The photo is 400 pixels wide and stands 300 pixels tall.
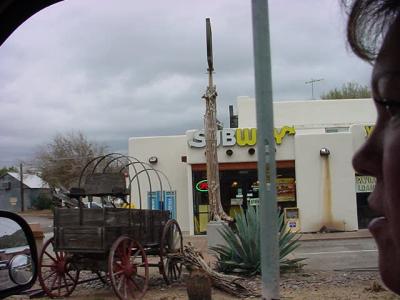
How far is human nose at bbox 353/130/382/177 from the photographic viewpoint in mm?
1334

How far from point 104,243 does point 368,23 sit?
336 inches

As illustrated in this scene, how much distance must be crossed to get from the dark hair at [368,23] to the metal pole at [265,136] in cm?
639

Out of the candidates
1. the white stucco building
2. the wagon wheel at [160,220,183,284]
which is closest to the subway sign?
the white stucco building

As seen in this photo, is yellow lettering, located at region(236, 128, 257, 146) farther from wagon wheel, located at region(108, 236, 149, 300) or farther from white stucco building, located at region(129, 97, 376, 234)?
wagon wheel, located at region(108, 236, 149, 300)

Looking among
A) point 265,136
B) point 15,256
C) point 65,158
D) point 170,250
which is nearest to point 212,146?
point 170,250

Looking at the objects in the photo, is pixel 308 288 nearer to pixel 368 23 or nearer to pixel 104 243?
pixel 104 243

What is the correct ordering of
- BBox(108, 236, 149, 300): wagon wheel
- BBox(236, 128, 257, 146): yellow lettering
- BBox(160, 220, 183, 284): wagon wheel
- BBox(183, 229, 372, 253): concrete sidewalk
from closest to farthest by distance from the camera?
BBox(108, 236, 149, 300): wagon wheel, BBox(160, 220, 183, 284): wagon wheel, BBox(183, 229, 372, 253): concrete sidewalk, BBox(236, 128, 257, 146): yellow lettering

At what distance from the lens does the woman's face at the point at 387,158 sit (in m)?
1.19

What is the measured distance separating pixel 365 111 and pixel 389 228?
26.6m

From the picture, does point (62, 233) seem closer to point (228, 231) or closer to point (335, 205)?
point (228, 231)

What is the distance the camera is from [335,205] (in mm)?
22422

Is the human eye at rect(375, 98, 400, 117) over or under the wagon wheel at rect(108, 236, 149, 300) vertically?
over

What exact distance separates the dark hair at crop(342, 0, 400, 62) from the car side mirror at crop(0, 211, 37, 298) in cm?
169

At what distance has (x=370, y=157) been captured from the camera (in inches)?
53.5
